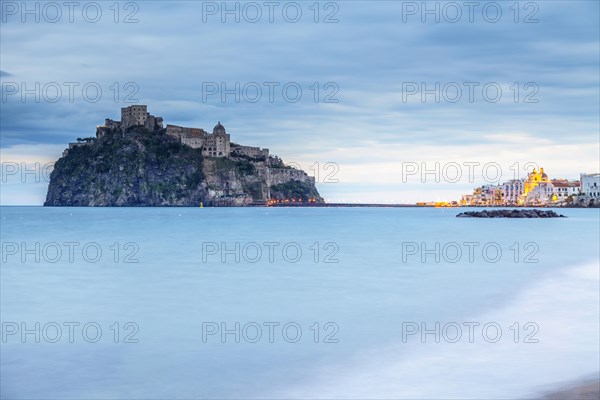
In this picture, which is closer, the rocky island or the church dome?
the rocky island

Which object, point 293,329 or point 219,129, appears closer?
point 293,329

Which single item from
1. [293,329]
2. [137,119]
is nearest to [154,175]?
[137,119]

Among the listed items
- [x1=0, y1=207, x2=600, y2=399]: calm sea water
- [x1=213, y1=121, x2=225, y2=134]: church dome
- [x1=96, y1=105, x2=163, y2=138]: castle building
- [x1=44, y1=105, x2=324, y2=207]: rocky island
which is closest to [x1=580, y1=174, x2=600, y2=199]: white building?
[x1=44, y1=105, x2=324, y2=207]: rocky island

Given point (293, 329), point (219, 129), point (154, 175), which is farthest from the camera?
point (219, 129)

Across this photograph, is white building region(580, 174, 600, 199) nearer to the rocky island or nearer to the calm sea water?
the rocky island

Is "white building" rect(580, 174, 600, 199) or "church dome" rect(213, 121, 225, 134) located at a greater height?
"church dome" rect(213, 121, 225, 134)

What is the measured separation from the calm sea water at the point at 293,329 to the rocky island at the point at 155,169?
155 meters

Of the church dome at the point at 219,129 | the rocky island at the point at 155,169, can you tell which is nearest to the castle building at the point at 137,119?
the rocky island at the point at 155,169

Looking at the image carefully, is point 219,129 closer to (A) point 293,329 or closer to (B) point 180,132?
(B) point 180,132

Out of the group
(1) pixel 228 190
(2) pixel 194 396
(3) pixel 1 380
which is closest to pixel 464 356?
(2) pixel 194 396

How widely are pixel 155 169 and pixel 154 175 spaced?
1715 mm

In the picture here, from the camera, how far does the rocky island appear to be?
17938 centimetres

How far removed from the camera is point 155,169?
590ft

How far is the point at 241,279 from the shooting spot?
21672mm
